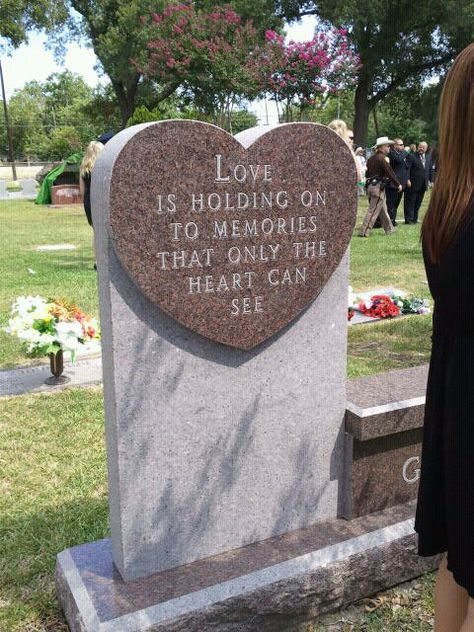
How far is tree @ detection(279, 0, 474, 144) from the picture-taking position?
26.1 meters

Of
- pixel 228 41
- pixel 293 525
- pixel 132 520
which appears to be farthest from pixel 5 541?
pixel 228 41

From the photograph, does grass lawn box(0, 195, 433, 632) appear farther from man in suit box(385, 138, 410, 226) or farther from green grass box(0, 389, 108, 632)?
man in suit box(385, 138, 410, 226)

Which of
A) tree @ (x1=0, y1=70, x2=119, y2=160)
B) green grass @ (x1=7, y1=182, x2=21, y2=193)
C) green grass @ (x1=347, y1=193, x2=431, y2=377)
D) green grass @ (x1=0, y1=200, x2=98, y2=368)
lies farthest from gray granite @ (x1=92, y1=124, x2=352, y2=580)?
tree @ (x1=0, y1=70, x2=119, y2=160)

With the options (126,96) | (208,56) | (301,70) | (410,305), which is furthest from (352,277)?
(126,96)

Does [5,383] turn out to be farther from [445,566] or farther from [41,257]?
[41,257]

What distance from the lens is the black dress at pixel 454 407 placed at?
1613 mm

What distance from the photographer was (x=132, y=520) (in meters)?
2.23

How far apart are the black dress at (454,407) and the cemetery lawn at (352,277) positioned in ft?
10.5

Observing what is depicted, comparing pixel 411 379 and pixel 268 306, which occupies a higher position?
pixel 268 306

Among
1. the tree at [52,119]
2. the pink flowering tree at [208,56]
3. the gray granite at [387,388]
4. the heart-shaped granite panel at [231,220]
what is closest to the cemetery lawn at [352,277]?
the gray granite at [387,388]

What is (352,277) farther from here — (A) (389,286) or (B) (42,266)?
(B) (42,266)

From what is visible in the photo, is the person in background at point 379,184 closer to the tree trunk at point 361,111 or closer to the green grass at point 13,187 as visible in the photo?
the tree trunk at point 361,111

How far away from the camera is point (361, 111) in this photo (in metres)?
29.9

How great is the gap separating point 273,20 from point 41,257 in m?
20.2
